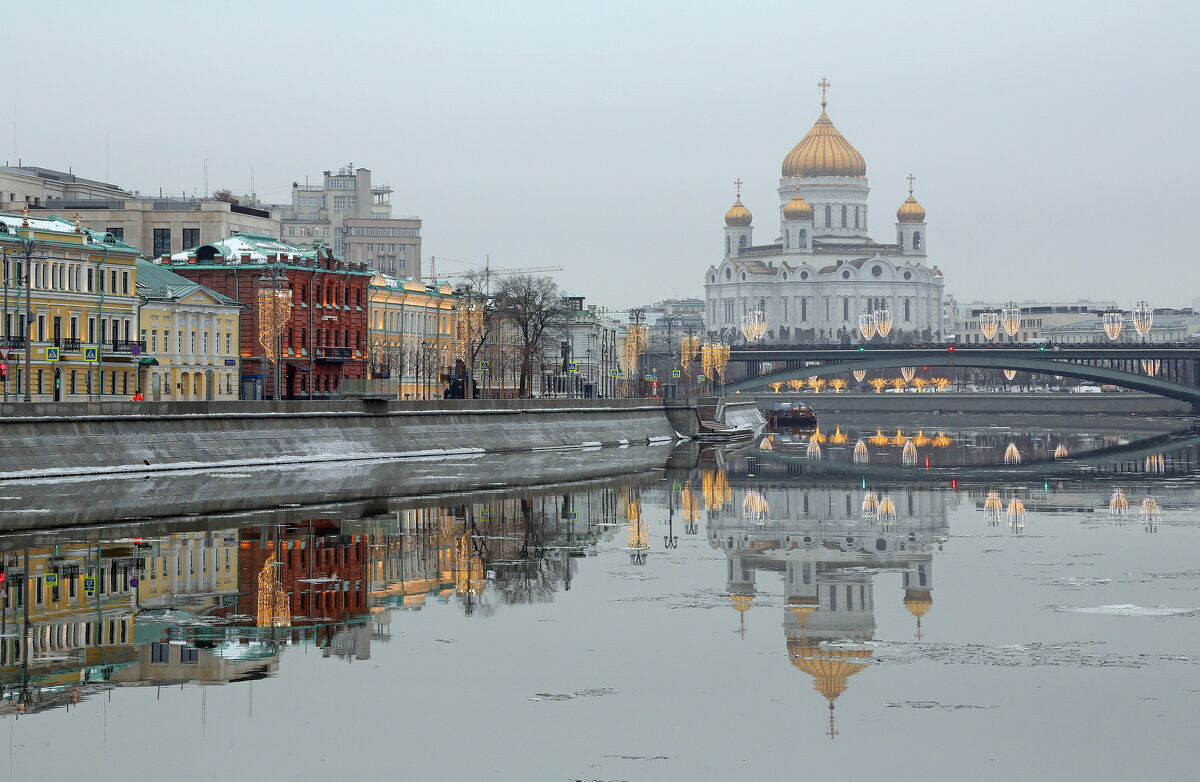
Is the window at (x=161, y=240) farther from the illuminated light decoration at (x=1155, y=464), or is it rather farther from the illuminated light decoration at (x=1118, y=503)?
the illuminated light decoration at (x=1118, y=503)

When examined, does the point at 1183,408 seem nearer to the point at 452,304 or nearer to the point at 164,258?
the point at 452,304

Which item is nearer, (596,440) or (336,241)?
(596,440)

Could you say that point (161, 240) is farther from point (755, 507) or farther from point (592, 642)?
point (592, 642)

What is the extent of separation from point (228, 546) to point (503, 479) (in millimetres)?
20905

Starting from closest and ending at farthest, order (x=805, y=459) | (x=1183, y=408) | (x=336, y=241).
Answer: (x=805, y=459) < (x=1183, y=408) < (x=336, y=241)

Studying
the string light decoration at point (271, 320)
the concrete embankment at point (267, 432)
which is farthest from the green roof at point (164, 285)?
the concrete embankment at point (267, 432)

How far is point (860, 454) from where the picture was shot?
83.3m

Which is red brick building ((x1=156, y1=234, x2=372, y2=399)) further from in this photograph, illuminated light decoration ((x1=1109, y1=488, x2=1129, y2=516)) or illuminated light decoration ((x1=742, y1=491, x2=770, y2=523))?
illuminated light decoration ((x1=1109, y1=488, x2=1129, y2=516))

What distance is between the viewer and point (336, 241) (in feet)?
568

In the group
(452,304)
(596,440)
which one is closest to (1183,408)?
(452,304)

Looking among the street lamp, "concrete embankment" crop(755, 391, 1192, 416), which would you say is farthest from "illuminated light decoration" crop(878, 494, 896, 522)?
"concrete embankment" crop(755, 391, 1192, 416)

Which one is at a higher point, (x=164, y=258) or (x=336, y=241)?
(x=336, y=241)

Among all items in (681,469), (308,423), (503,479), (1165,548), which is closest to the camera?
(1165,548)

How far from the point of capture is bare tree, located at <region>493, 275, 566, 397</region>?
334 feet
